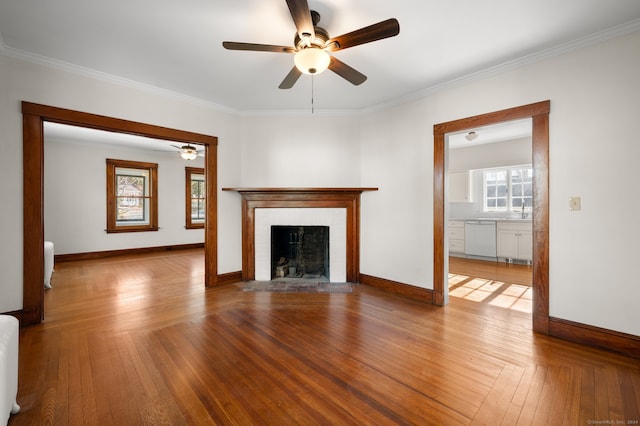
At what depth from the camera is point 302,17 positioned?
6.05 ft

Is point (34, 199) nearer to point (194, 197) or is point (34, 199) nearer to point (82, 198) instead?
point (82, 198)

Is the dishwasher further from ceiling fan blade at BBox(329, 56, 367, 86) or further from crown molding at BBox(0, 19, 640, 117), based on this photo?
ceiling fan blade at BBox(329, 56, 367, 86)

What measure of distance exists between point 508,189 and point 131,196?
29.4ft

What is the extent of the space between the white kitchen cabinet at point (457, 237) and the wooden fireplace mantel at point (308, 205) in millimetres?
3230

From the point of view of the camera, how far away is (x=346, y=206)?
4352mm

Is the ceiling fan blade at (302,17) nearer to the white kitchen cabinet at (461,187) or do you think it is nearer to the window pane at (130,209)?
the white kitchen cabinet at (461,187)

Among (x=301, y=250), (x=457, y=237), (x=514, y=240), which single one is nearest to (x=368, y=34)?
(x=301, y=250)

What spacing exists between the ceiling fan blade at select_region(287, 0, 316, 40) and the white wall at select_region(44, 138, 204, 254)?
6575 millimetres

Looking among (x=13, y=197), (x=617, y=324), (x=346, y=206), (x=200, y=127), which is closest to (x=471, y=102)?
(x=346, y=206)

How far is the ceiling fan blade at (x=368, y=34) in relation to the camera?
188cm

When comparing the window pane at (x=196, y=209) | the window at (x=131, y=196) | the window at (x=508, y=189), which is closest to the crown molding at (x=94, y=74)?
the window at (x=131, y=196)

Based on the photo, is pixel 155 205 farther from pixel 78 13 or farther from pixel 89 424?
pixel 89 424

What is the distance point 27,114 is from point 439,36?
4040 millimetres

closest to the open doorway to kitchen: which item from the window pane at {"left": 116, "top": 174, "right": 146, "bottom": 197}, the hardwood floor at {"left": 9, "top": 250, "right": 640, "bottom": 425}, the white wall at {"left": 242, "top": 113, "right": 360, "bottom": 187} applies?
the hardwood floor at {"left": 9, "top": 250, "right": 640, "bottom": 425}
